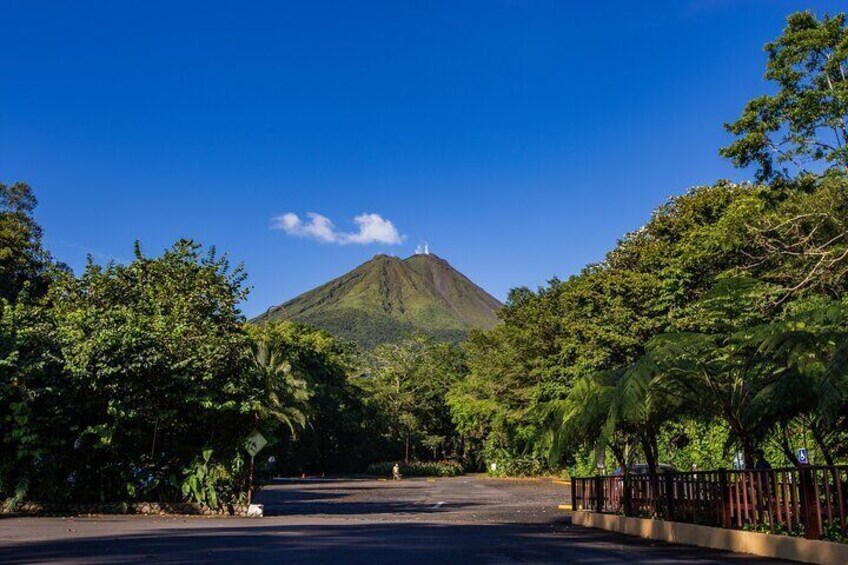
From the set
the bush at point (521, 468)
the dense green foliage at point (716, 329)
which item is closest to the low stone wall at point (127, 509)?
the dense green foliage at point (716, 329)

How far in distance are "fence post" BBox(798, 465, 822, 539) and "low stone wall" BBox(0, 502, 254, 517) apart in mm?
13983

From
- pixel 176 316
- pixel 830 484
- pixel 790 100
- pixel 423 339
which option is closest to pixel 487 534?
pixel 830 484

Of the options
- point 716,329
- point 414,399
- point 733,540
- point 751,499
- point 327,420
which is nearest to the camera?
point 751,499

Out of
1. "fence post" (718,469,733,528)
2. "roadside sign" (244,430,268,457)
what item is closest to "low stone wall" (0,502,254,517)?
"roadside sign" (244,430,268,457)

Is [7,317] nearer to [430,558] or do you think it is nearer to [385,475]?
[430,558]

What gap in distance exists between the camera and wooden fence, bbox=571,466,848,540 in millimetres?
8079

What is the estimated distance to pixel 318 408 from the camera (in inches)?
2239

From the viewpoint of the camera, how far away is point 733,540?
9727mm

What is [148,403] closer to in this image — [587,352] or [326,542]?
[326,542]

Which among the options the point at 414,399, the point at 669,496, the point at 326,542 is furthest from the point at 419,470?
the point at 326,542

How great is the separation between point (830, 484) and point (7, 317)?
1745cm

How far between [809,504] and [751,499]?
4.79 ft

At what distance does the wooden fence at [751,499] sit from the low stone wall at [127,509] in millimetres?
9950

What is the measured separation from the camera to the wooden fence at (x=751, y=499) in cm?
808
